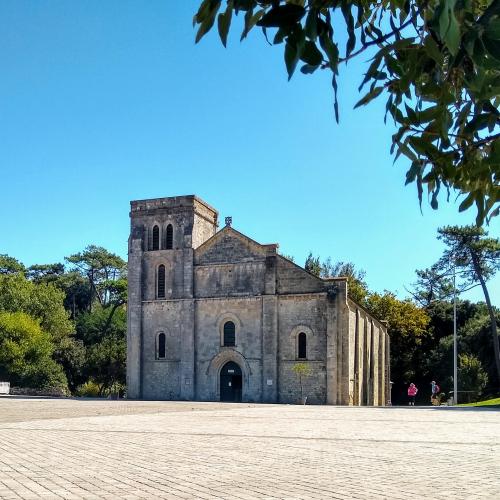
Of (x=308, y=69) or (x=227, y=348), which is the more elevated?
(x=308, y=69)

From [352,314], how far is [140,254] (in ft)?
55.3

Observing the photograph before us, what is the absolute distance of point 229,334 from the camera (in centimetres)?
4697

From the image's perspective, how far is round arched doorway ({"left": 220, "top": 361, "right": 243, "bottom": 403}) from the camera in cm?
4625

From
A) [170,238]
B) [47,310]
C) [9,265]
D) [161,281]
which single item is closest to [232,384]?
[161,281]

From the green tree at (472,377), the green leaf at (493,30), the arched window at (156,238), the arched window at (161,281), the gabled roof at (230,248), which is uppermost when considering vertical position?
the arched window at (156,238)

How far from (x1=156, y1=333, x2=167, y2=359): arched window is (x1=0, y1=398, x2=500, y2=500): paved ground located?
30.7 metres

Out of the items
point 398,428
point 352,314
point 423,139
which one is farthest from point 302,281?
point 423,139

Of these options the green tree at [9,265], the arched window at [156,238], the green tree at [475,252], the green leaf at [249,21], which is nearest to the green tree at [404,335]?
the green tree at [475,252]

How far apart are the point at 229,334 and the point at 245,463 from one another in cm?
3633

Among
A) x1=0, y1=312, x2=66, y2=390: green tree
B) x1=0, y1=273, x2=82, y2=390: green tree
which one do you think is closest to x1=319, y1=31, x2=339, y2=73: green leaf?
x1=0, y1=312, x2=66, y2=390: green tree

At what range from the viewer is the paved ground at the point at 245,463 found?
8258mm

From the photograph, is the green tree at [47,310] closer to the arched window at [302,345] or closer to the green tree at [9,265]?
the green tree at [9,265]

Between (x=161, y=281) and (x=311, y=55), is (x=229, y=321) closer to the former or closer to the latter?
(x=161, y=281)

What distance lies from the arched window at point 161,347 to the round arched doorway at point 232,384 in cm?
528
